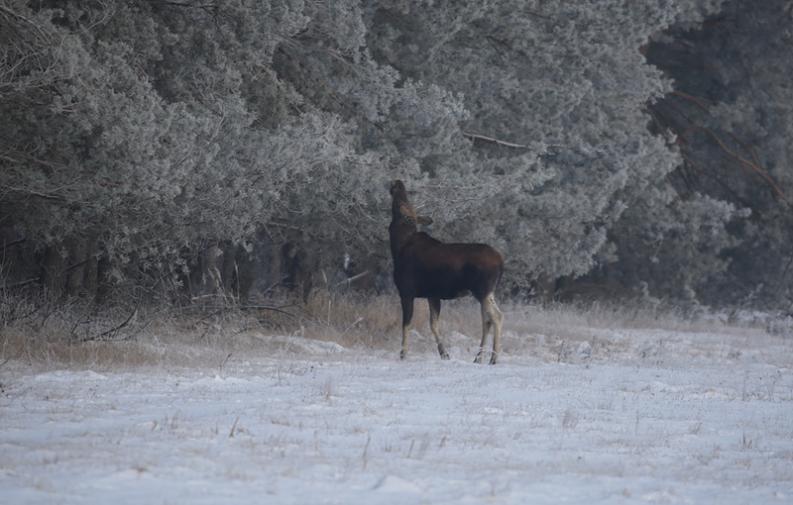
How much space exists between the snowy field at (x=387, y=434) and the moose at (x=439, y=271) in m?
1.00

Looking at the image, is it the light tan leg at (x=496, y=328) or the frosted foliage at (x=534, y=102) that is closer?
the light tan leg at (x=496, y=328)

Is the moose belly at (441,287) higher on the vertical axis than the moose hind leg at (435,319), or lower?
higher

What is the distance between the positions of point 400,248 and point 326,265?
8195mm

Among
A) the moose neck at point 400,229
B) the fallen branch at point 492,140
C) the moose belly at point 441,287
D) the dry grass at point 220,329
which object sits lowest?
the dry grass at point 220,329

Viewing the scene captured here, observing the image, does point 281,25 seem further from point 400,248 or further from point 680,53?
point 680,53

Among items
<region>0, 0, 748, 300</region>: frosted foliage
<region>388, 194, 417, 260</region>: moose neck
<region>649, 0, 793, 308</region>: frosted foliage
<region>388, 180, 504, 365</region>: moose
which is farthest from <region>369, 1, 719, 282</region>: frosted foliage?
<region>649, 0, 793, 308</region>: frosted foliage

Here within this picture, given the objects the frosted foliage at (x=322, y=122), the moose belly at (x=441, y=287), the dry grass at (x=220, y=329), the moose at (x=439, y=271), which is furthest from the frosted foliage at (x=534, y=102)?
the moose belly at (x=441, y=287)

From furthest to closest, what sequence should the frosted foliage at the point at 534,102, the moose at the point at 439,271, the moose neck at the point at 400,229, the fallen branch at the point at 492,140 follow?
the fallen branch at the point at 492,140, the frosted foliage at the point at 534,102, the moose neck at the point at 400,229, the moose at the point at 439,271

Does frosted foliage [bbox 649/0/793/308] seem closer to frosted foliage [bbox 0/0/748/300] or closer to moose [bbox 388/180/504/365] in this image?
frosted foliage [bbox 0/0/748/300]

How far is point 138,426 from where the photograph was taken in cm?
869

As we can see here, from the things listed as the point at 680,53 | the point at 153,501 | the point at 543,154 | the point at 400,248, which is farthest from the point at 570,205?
the point at 153,501

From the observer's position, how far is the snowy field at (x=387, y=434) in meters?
6.88

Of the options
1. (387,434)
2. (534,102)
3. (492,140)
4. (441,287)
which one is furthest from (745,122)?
(387,434)

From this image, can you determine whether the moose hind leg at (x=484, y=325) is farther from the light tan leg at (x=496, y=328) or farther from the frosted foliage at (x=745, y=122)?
the frosted foliage at (x=745, y=122)
